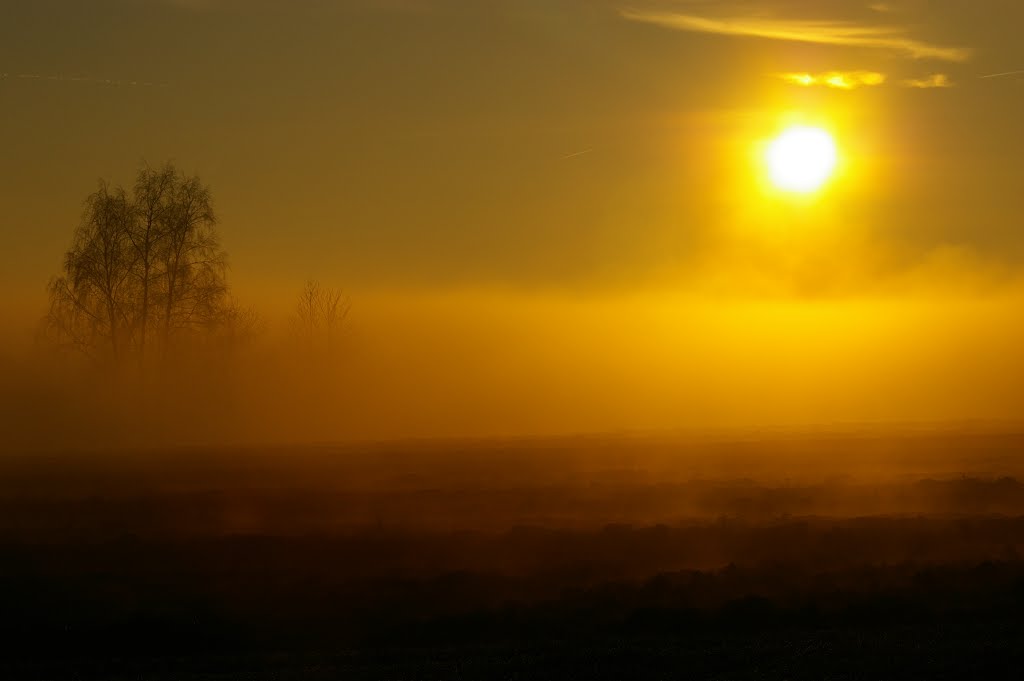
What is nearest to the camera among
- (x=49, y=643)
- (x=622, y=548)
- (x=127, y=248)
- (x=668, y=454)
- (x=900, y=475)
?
(x=49, y=643)

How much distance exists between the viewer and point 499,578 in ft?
106

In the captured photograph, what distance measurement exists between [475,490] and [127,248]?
23.5 metres

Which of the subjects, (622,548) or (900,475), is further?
(900,475)

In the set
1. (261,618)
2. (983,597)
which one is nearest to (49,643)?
(261,618)

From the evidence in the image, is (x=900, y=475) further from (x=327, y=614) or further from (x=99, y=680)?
(x=99, y=680)

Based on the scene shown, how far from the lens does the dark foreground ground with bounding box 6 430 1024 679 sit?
22531 mm

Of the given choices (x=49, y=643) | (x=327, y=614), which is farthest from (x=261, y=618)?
(x=49, y=643)

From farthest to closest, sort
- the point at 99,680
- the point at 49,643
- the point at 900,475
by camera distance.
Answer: the point at 900,475
the point at 49,643
the point at 99,680

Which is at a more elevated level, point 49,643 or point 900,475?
point 900,475

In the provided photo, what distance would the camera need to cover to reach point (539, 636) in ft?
86.8

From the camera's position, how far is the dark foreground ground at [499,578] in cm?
2253

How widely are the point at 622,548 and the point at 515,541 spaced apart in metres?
3.24

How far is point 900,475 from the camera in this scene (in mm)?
72938

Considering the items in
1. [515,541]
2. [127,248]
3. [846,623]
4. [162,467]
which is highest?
[127,248]
